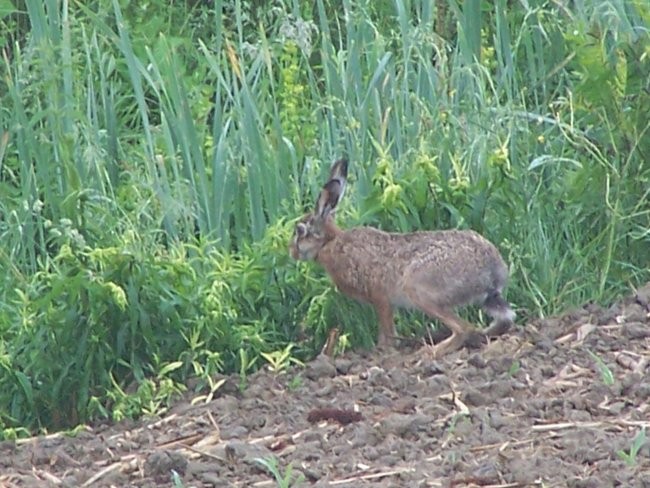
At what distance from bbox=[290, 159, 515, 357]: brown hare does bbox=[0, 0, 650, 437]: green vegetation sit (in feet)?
0.36

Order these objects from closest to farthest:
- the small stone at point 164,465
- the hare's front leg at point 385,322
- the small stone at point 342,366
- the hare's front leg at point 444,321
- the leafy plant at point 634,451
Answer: the leafy plant at point 634,451
the small stone at point 164,465
the small stone at point 342,366
the hare's front leg at point 444,321
the hare's front leg at point 385,322

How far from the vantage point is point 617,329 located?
609 centimetres

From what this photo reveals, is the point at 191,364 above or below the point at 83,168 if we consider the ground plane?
below

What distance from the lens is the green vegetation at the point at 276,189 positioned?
620cm

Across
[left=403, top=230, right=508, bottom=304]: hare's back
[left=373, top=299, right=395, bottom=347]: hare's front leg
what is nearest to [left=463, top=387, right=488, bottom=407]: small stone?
[left=403, top=230, right=508, bottom=304]: hare's back

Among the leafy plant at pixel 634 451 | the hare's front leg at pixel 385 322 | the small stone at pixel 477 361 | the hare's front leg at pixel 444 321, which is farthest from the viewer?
the hare's front leg at pixel 385 322

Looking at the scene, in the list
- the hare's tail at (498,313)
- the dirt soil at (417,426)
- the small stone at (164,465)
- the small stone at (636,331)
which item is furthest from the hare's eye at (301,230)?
the small stone at (164,465)

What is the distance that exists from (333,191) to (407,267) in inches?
18.6

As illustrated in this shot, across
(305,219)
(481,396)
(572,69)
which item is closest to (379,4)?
(572,69)

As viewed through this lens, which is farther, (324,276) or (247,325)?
(324,276)

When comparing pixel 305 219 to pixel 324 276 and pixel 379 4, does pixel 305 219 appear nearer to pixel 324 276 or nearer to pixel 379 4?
pixel 324 276

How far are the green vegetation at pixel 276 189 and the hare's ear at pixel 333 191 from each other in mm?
160

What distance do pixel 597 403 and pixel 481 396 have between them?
0.39 meters

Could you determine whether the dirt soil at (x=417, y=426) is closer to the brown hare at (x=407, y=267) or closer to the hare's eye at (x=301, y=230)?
the brown hare at (x=407, y=267)
